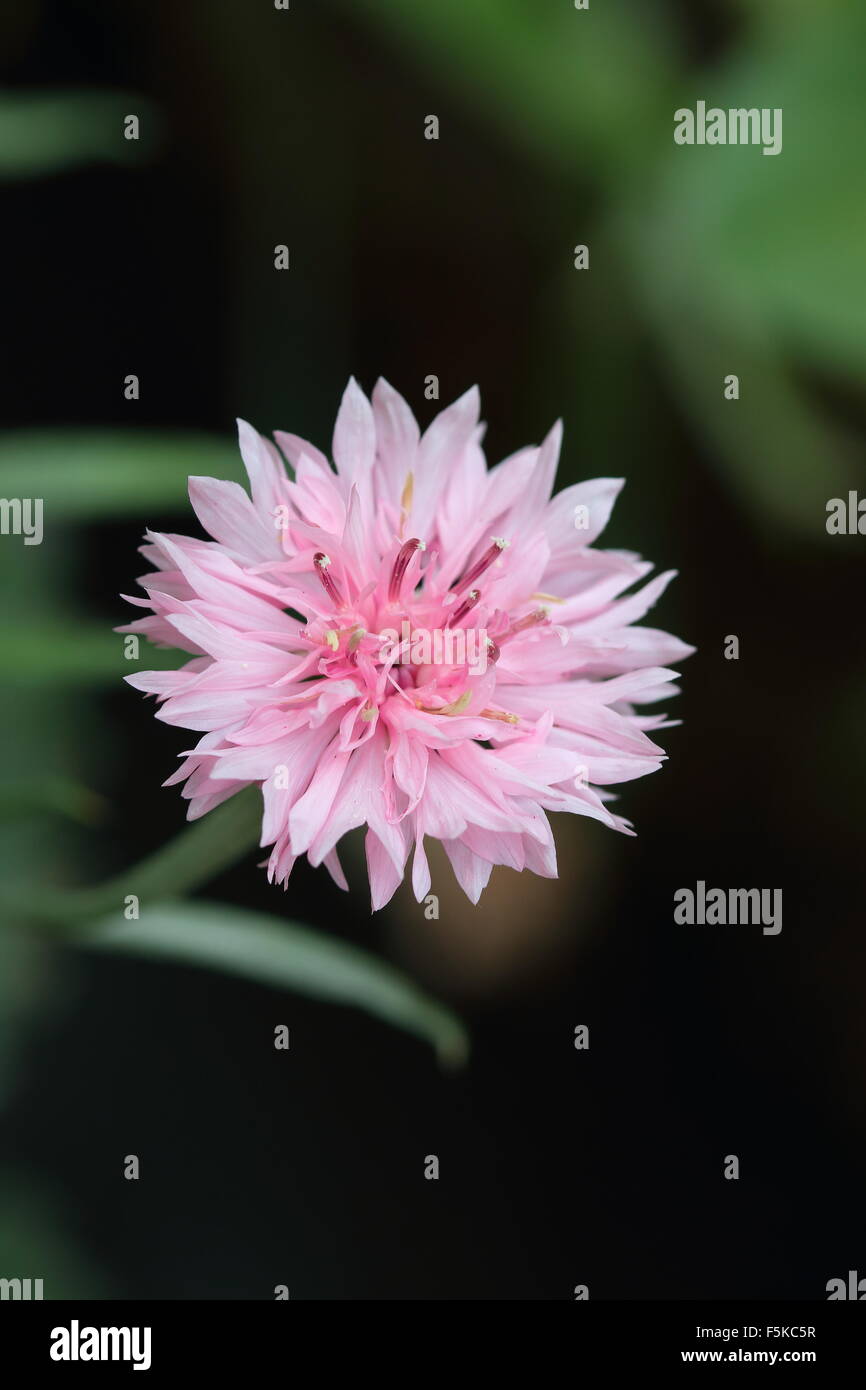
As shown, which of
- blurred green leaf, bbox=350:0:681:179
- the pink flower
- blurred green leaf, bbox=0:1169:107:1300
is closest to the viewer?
the pink flower

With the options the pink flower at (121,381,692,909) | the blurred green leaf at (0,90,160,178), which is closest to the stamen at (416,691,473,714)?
the pink flower at (121,381,692,909)

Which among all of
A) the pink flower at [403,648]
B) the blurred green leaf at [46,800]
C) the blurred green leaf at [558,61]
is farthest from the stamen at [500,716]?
the blurred green leaf at [558,61]

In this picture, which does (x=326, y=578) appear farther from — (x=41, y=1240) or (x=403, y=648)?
(x=41, y=1240)

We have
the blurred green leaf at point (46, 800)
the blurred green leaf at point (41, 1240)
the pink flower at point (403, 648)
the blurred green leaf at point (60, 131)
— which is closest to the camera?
the pink flower at point (403, 648)

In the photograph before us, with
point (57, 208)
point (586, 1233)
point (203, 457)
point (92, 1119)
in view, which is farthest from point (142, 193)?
point (586, 1233)

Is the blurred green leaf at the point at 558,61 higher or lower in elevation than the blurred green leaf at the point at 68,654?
higher

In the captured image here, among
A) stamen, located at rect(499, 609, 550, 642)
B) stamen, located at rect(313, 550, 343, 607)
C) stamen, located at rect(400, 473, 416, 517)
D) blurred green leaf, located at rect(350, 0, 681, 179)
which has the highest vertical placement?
blurred green leaf, located at rect(350, 0, 681, 179)

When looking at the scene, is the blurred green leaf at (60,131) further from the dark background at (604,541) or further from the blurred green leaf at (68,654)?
the blurred green leaf at (68,654)

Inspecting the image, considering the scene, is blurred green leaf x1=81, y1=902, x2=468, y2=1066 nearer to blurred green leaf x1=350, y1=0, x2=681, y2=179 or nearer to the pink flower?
the pink flower

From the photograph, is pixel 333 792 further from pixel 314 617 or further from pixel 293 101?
pixel 293 101
